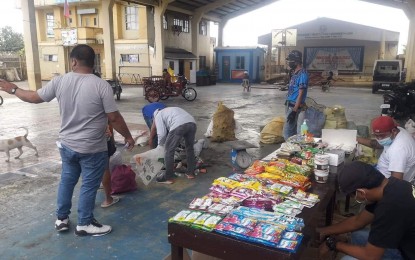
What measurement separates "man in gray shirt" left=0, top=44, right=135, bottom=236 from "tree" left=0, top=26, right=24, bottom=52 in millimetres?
38399

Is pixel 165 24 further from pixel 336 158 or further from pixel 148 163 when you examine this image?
pixel 336 158

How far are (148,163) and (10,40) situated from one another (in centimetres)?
4015

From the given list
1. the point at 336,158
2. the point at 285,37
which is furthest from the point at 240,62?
the point at 336,158

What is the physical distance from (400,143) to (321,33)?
24634 millimetres

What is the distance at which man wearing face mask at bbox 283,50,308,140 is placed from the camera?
204 inches

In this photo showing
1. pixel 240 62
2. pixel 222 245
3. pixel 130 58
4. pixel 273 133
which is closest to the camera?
pixel 222 245

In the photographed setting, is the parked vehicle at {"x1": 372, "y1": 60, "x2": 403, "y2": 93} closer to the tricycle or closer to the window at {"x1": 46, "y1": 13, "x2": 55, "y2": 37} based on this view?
the tricycle

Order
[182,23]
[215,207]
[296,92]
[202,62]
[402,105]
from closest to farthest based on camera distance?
[215,207] → [296,92] → [402,105] → [182,23] → [202,62]

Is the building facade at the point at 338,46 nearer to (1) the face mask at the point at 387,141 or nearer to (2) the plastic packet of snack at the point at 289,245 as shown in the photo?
(1) the face mask at the point at 387,141

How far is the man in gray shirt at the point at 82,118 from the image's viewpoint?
307cm

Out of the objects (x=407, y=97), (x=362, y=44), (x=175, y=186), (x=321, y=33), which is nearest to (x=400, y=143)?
(x=175, y=186)

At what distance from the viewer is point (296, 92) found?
5.32m

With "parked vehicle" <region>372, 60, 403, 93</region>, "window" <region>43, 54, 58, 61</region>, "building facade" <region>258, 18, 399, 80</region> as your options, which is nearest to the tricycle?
"parked vehicle" <region>372, 60, 403, 93</region>

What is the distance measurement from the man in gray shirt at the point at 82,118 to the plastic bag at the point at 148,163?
1.09 meters
